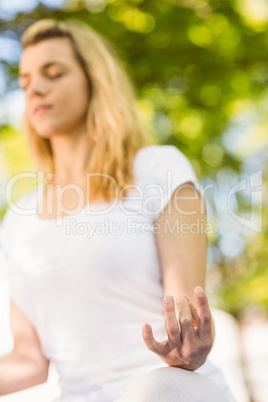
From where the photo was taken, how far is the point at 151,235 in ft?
5.08

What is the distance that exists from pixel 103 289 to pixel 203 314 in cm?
48

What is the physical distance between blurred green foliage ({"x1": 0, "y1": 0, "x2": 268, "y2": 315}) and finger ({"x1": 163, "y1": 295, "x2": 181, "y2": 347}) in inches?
85.0

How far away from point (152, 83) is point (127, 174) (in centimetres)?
271

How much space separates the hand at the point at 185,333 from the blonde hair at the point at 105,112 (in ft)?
2.13

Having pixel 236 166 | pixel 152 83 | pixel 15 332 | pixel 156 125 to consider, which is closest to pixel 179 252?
pixel 15 332

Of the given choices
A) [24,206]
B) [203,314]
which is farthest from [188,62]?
[203,314]

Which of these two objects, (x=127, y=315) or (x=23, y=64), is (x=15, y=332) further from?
(x=23, y=64)

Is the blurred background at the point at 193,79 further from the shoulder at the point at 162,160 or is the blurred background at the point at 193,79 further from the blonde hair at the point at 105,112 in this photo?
the shoulder at the point at 162,160

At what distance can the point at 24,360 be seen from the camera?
1737mm

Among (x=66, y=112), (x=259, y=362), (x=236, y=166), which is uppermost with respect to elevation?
(x=66, y=112)

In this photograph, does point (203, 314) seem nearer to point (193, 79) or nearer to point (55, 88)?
point (55, 88)

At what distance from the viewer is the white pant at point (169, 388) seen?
1.11 metres

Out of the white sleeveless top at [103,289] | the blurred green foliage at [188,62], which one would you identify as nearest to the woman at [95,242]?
the white sleeveless top at [103,289]

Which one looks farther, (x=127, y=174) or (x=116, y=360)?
(x=127, y=174)
